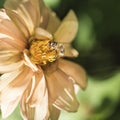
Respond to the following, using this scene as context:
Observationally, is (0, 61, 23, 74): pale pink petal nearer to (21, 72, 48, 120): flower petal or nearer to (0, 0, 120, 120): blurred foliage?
(21, 72, 48, 120): flower petal

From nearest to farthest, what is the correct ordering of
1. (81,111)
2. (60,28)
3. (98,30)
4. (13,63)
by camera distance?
(13,63), (60,28), (81,111), (98,30)

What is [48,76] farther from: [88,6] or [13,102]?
[88,6]

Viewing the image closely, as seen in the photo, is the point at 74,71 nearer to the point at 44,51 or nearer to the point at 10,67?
the point at 44,51

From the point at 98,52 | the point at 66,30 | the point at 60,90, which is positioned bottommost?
the point at 98,52

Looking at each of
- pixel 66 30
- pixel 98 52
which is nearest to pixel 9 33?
pixel 66 30

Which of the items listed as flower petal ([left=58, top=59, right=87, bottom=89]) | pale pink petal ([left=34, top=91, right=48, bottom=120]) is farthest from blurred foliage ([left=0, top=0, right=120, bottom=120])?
pale pink petal ([left=34, top=91, right=48, bottom=120])

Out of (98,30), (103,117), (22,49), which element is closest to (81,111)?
(103,117)

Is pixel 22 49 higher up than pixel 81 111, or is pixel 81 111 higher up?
pixel 22 49

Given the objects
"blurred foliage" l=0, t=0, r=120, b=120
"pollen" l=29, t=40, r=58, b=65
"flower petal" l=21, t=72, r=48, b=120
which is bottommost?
"blurred foliage" l=0, t=0, r=120, b=120
